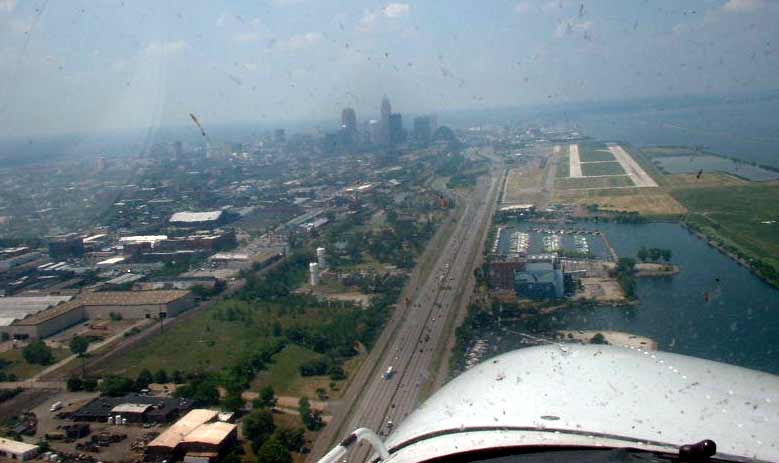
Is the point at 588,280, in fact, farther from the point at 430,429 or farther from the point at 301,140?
the point at 301,140

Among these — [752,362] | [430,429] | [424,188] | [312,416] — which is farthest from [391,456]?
[424,188]

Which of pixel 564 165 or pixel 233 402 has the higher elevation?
pixel 564 165

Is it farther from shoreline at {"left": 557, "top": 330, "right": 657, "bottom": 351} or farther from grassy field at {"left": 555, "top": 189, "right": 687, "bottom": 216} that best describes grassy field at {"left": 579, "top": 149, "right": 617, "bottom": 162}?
shoreline at {"left": 557, "top": 330, "right": 657, "bottom": 351}

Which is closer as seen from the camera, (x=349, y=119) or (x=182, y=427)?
(x=182, y=427)

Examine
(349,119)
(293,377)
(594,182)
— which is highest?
(349,119)

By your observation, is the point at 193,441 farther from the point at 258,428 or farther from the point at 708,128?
the point at 708,128

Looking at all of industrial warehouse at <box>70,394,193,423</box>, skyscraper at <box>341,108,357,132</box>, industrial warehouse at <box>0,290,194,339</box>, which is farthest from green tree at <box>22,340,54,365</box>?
skyscraper at <box>341,108,357,132</box>

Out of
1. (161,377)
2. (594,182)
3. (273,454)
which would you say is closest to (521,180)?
(594,182)
